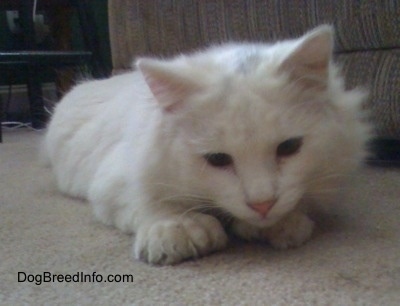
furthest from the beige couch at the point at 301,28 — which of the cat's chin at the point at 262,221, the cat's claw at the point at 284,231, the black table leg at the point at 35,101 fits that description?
the black table leg at the point at 35,101

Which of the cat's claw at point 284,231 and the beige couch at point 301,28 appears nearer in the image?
the cat's claw at point 284,231

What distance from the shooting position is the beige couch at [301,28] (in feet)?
5.37

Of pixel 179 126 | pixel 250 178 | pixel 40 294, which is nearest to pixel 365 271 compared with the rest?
pixel 250 178

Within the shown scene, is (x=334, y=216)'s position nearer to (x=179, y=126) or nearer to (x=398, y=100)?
(x=179, y=126)

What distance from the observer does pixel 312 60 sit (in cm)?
104

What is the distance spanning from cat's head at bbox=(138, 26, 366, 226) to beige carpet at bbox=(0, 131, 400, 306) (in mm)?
108

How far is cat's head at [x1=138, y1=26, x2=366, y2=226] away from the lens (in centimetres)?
95

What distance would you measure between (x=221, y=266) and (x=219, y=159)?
20 centimetres

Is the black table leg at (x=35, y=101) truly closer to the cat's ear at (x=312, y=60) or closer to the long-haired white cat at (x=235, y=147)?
the long-haired white cat at (x=235, y=147)

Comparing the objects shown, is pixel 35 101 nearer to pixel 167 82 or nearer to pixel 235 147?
pixel 167 82

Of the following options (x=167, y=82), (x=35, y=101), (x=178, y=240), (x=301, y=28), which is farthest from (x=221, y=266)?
(x=35, y=101)

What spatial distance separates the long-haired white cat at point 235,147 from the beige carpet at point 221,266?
2.2 inches

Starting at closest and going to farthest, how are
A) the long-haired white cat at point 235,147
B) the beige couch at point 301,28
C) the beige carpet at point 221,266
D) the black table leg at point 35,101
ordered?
1. the beige carpet at point 221,266
2. the long-haired white cat at point 235,147
3. the beige couch at point 301,28
4. the black table leg at point 35,101

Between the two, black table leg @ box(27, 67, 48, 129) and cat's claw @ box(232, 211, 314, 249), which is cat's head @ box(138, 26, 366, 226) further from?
black table leg @ box(27, 67, 48, 129)
